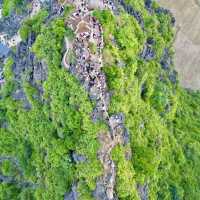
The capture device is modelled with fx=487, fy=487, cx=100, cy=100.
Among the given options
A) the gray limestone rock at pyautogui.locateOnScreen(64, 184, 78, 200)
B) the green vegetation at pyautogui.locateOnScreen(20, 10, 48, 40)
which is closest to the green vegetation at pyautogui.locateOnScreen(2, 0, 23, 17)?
the green vegetation at pyautogui.locateOnScreen(20, 10, 48, 40)

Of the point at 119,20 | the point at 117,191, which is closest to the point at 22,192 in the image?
→ the point at 117,191

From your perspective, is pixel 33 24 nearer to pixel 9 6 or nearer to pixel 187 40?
pixel 9 6

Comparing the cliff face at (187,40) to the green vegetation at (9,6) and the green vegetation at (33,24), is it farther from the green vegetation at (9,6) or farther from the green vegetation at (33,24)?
the green vegetation at (33,24)

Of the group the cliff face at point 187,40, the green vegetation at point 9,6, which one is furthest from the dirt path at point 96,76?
the cliff face at point 187,40

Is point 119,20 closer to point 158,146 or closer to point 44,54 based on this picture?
point 44,54

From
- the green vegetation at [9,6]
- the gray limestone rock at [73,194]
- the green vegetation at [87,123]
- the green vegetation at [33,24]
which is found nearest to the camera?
the green vegetation at [87,123]

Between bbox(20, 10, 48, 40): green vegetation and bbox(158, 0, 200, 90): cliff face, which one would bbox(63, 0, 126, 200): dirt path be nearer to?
bbox(20, 10, 48, 40): green vegetation
